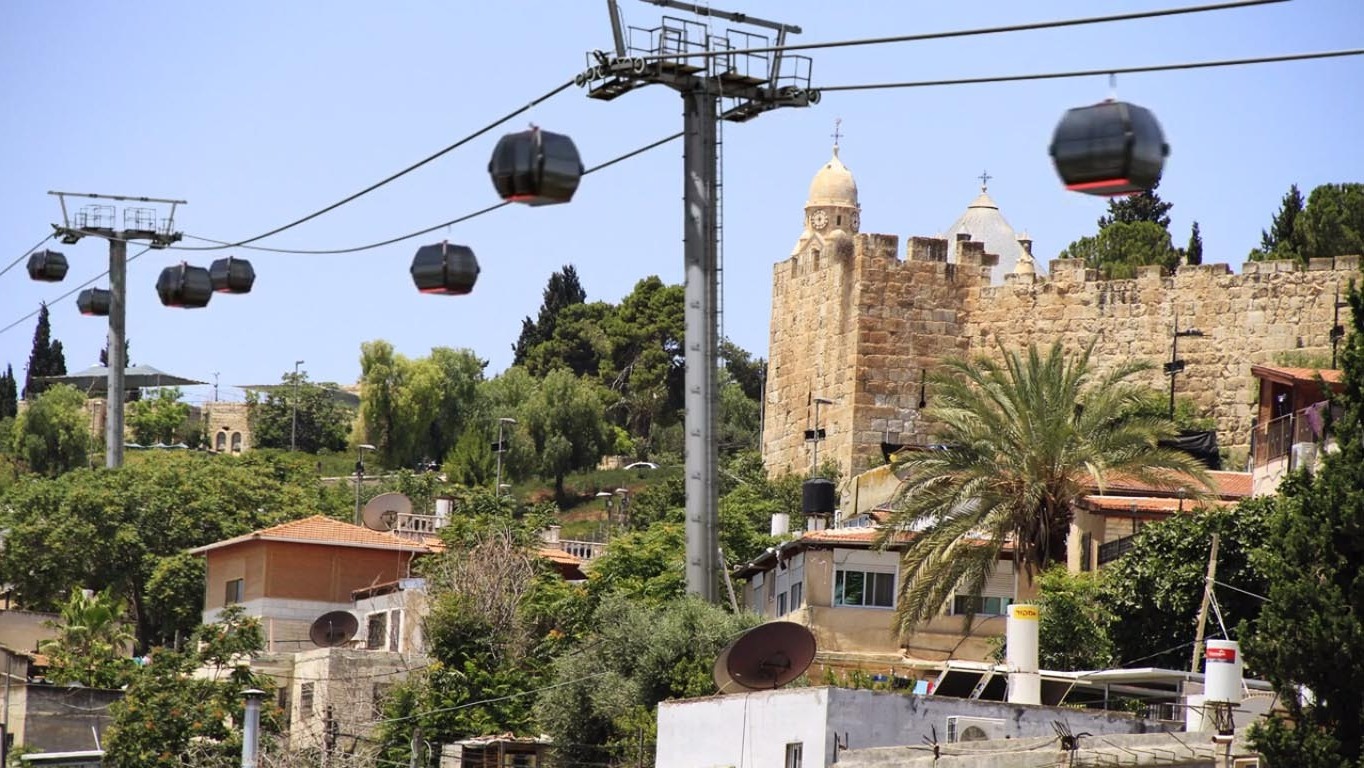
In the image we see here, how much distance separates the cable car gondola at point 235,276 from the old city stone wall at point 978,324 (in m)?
33.9

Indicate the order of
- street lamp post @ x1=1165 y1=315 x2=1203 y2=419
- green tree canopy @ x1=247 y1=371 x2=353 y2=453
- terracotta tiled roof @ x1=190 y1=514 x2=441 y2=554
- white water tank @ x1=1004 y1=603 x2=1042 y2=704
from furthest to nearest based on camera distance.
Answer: green tree canopy @ x1=247 y1=371 x2=353 y2=453
street lamp post @ x1=1165 y1=315 x2=1203 y2=419
terracotta tiled roof @ x1=190 y1=514 x2=441 y2=554
white water tank @ x1=1004 y1=603 x2=1042 y2=704

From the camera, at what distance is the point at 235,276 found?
38000 mm

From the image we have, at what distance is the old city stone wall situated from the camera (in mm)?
69812

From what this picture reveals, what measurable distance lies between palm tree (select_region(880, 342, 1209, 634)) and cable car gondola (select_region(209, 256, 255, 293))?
9.09 m

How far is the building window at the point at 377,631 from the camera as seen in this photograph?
145 feet

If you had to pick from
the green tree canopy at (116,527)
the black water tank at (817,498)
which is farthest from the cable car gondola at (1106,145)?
the green tree canopy at (116,527)

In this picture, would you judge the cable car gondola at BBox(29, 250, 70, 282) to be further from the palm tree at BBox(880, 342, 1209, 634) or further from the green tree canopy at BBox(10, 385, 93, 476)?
the green tree canopy at BBox(10, 385, 93, 476)

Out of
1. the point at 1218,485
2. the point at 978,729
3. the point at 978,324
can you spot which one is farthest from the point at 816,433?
the point at 978,729

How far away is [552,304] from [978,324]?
42.8m

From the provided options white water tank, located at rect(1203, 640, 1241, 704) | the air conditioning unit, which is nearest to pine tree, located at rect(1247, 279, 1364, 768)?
white water tank, located at rect(1203, 640, 1241, 704)

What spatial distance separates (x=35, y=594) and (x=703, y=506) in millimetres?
28137

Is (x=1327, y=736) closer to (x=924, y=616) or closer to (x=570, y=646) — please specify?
(x=924, y=616)

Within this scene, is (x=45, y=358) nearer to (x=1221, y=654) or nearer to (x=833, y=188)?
(x=833, y=188)

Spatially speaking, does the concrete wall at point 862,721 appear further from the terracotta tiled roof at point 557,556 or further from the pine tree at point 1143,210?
the pine tree at point 1143,210
